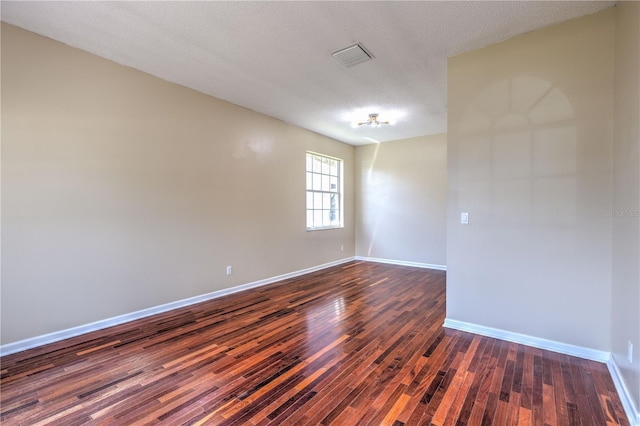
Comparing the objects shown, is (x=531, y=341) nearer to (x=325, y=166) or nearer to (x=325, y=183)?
(x=325, y=183)

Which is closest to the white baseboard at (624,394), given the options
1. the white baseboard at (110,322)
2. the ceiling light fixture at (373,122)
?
the ceiling light fixture at (373,122)

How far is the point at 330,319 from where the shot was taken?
3178mm

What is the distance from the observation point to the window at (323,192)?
19.1ft

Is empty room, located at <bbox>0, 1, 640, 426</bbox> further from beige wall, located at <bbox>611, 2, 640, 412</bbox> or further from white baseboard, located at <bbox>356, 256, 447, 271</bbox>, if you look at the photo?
white baseboard, located at <bbox>356, 256, 447, 271</bbox>

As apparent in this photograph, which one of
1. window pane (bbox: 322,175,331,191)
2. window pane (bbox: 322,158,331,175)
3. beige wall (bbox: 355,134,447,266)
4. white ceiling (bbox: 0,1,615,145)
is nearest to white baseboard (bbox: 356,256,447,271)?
beige wall (bbox: 355,134,447,266)

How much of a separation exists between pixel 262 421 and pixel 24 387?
1731 millimetres

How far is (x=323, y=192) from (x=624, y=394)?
16.5ft

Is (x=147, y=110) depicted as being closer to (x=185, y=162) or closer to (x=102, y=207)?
(x=185, y=162)

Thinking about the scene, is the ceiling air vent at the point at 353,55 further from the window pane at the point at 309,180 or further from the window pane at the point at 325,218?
the window pane at the point at 325,218

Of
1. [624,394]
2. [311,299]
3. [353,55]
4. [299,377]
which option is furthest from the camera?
[311,299]

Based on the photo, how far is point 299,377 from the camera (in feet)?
6.85

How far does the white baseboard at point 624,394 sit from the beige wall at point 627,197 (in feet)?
0.11

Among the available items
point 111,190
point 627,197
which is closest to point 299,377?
point 627,197

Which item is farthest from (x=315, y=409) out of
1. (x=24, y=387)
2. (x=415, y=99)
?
(x=415, y=99)
